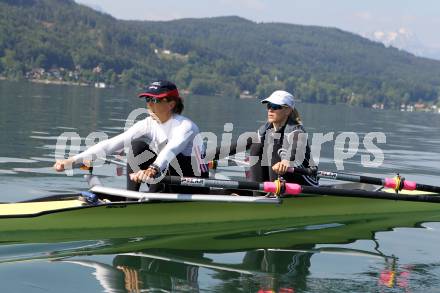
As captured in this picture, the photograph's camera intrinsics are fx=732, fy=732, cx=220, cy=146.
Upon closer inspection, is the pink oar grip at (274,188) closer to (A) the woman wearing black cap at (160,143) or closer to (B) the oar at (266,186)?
(B) the oar at (266,186)

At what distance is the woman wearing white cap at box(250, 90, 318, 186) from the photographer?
38.9 ft

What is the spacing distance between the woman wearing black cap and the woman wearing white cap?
55.9 inches

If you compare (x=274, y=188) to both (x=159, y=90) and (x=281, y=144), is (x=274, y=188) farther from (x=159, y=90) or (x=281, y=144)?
(x=159, y=90)

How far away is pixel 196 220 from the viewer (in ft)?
37.7

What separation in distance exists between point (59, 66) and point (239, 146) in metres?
183

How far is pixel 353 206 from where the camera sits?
1347 cm

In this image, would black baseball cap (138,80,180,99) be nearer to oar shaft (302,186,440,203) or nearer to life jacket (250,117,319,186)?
life jacket (250,117,319,186)

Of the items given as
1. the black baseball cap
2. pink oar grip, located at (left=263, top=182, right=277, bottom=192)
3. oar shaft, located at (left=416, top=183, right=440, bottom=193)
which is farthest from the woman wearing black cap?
oar shaft, located at (left=416, top=183, right=440, bottom=193)

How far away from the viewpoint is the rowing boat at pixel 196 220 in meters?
10.0

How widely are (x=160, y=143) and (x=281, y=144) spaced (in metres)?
2.19

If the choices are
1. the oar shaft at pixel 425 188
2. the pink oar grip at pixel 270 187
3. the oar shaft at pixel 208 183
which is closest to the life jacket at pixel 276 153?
the pink oar grip at pixel 270 187

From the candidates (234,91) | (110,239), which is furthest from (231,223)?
(234,91)

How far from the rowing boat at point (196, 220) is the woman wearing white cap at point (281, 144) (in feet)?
1.89

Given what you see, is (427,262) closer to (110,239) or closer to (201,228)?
(201,228)
